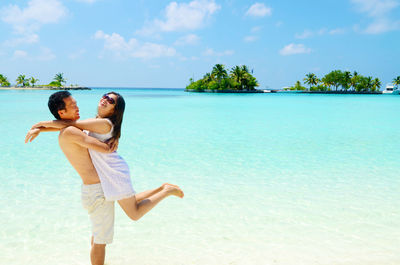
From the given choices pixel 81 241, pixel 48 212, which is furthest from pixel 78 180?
pixel 81 241

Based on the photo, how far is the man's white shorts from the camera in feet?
8.04

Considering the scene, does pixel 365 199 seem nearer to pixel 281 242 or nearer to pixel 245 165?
pixel 281 242

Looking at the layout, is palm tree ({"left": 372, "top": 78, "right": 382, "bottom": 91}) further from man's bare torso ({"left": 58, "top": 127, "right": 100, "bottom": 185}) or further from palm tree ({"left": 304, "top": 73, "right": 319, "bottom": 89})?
man's bare torso ({"left": 58, "top": 127, "right": 100, "bottom": 185})

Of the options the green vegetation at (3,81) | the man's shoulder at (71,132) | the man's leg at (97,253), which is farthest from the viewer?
the green vegetation at (3,81)

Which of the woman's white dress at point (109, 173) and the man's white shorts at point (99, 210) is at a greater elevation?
the woman's white dress at point (109, 173)

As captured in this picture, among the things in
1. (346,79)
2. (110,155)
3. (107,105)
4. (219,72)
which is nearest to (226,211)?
(110,155)

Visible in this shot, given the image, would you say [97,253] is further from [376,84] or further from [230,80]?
[376,84]

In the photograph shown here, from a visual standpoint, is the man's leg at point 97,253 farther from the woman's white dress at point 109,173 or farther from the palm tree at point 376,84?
the palm tree at point 376,84

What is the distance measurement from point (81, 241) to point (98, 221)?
1469 millimetres

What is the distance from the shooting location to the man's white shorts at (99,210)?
8.04 ft

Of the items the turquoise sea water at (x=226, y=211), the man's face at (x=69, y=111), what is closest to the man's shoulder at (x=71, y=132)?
the man's face at (x=69, y=111)

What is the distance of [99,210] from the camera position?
8.12 feet

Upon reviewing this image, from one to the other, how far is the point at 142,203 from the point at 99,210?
0.35 m

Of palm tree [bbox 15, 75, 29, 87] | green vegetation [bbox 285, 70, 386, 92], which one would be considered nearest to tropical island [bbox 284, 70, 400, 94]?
→ green vegetation [bbox 285, 70, 386, 92]
